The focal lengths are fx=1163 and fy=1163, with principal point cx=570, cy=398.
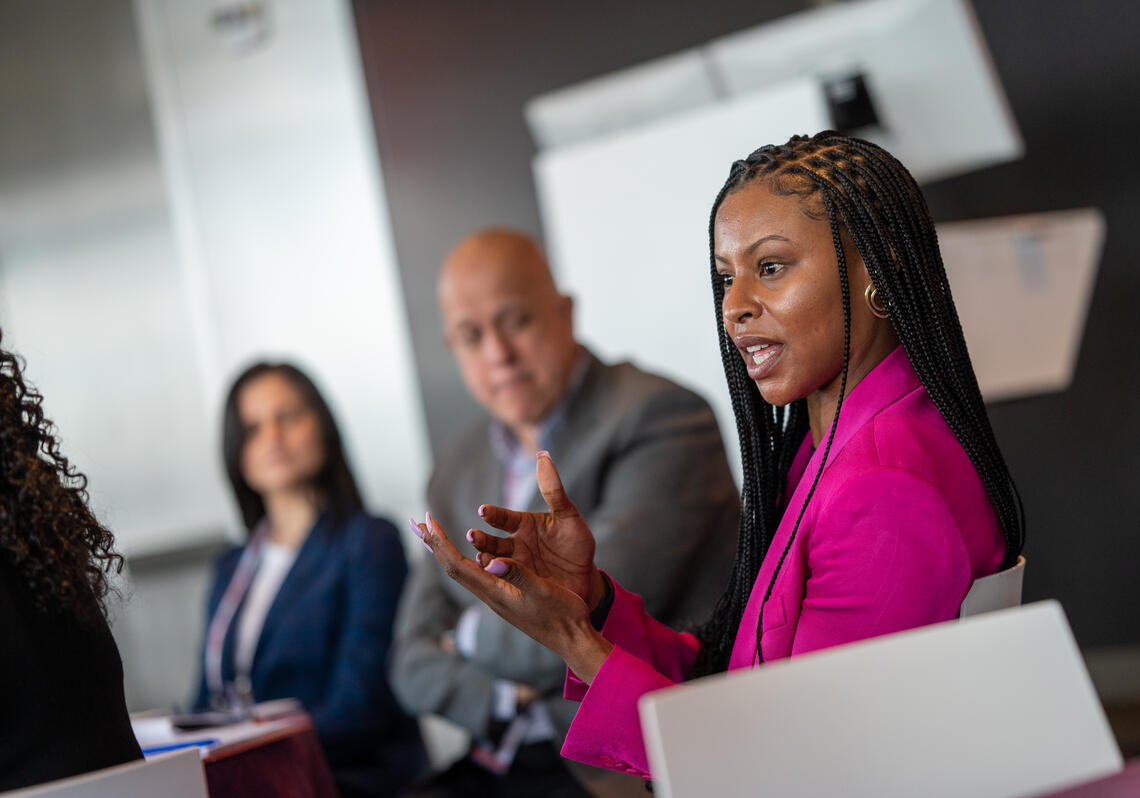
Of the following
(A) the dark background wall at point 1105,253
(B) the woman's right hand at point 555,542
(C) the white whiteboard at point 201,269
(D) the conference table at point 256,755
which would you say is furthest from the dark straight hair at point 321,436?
(B) the woman's right hand at point 555,542

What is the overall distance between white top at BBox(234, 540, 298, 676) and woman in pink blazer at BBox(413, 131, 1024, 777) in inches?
74.9

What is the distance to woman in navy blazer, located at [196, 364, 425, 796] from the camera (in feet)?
9.03

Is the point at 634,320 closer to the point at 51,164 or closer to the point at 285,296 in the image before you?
the point at 285,296

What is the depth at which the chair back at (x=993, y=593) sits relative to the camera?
1179 millimetres

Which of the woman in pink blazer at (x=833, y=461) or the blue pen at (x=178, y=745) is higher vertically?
the woman in pink blazer at (x=833, y=461)

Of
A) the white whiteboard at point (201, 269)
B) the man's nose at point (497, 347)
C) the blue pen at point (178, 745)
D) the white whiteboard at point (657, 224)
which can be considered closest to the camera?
the blue pen at point (178, 745)

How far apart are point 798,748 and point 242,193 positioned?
3903 mm

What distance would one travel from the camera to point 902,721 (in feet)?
3.12

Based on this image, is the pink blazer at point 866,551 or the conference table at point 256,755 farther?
the conference table at point 256,755

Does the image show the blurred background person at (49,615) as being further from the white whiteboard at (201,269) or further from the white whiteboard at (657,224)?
the white whiteboard at (201,269)

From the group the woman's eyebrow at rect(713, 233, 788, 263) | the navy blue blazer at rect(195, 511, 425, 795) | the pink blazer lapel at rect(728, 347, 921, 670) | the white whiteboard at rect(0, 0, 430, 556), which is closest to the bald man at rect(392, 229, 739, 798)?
the navy blue blazer at rect(195, 511, 425, 795)

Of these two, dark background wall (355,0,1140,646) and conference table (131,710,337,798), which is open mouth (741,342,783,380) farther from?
dark background wall (355,0,1140,646)

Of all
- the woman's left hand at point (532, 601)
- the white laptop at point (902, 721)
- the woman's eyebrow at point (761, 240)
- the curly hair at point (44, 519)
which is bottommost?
the white laptop at point (902, 721)

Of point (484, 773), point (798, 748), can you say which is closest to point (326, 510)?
point (484, 773)
